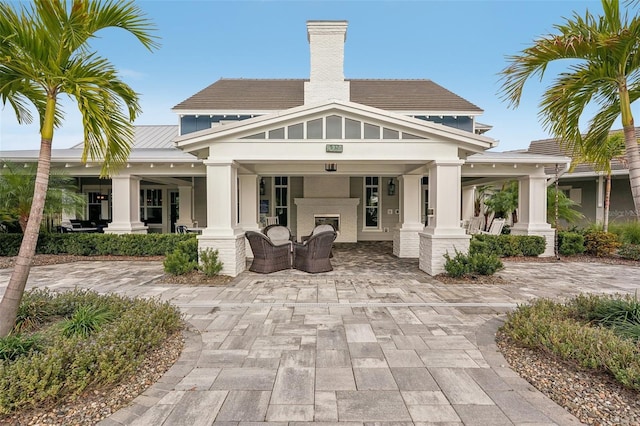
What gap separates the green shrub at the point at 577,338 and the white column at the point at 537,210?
7.13 metres

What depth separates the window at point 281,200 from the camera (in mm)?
14914

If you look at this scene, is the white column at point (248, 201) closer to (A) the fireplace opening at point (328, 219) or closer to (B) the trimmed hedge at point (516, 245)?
(A) the fireplace opening at point (328, 219)

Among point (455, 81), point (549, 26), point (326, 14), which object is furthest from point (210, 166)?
point (455, 81)

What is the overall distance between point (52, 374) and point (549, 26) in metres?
6.43

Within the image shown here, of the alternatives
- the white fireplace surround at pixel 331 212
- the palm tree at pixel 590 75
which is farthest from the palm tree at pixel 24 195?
the palm tree at pixel 590 75

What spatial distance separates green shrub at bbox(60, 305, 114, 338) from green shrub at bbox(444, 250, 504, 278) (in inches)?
259

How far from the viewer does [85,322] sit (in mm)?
3627

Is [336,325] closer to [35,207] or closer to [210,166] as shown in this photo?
[35,207]

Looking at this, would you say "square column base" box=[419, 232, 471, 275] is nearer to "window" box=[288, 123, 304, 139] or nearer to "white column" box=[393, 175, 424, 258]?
"white column" box=[393, 175, 424, 258]

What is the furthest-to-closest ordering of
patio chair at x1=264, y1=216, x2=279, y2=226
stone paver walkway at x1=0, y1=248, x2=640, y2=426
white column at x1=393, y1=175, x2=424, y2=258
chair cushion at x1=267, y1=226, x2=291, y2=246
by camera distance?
patio chair at x1=264, y1=216, x2=279, y2=226 → white column at x1=393, y1=175, x2=424, y2=258 → chair cushion at x1=267, y1=226, x2=291, y2=246 → stone paver walkway at x1=0, y1=248, x2=640, y2=426

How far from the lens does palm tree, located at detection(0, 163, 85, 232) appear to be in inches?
357

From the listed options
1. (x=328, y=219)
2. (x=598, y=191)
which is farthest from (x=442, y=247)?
(x=598, y=191)

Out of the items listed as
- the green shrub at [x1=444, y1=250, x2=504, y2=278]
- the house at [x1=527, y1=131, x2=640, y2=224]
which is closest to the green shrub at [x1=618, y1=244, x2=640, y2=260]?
the house at [x1=527, y1=131, x2=640, y2=224]

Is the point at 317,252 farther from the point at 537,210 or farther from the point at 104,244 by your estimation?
the point at 537,210
